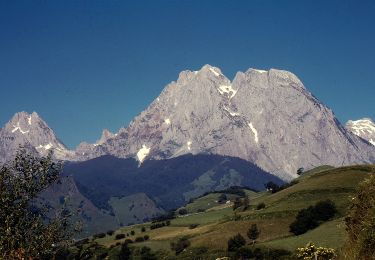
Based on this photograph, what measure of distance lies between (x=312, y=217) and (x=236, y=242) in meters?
18.5

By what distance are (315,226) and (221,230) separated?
3248 cm

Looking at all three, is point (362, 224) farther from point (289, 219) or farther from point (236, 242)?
point (289, 219)

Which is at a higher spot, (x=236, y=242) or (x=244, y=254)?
(x=236, y=242)

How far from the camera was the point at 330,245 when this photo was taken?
89.4 metres

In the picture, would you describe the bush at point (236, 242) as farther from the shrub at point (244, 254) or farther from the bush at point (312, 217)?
the bush at point (312, 217)

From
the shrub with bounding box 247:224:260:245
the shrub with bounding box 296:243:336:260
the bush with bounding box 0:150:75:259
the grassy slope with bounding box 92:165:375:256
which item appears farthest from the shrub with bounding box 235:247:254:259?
the bush with bounding box 0:150:75:259

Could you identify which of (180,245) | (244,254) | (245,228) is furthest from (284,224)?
(180,245)

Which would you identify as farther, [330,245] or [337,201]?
[337,201]

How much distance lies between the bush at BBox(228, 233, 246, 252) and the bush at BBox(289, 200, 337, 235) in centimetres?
1168

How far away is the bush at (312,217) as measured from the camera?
11881 cm

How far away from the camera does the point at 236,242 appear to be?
406ft

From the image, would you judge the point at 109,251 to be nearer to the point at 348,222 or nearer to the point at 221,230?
the point at 221,230

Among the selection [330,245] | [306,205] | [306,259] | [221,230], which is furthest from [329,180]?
[306,259]

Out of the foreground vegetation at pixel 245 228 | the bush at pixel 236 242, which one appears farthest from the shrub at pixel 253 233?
the bush at pixel 236 242
